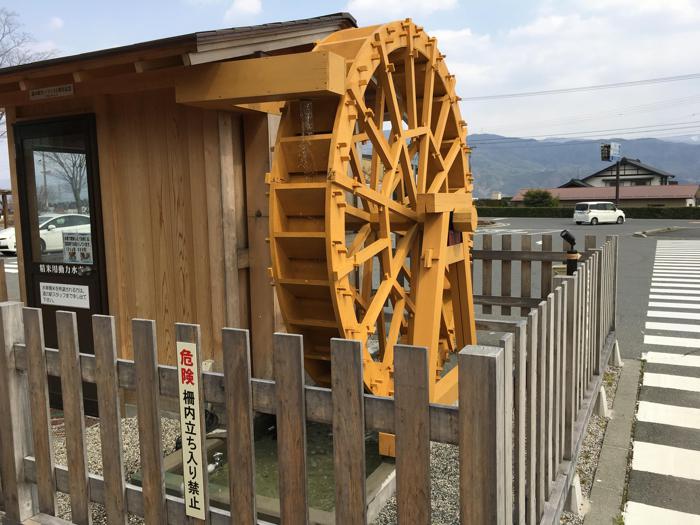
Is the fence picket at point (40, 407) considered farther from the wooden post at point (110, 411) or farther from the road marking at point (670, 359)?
the road marking at point (670, 359)

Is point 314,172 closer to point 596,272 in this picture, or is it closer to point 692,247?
point 596,272

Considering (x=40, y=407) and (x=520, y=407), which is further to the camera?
(x=40, y=407)

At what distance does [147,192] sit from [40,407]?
2192 mm

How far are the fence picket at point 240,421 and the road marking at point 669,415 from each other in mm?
3980

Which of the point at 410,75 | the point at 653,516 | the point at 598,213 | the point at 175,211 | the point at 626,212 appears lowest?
the point at 653,516

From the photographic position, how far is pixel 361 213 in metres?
4.86

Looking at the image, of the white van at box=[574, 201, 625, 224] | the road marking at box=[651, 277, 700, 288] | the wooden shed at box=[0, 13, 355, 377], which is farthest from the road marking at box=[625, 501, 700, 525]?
the white van at box=[574, 201, 625, 224]

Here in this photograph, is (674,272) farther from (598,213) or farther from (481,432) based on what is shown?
(598,213)

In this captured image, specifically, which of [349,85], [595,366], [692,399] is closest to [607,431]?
[595,366]

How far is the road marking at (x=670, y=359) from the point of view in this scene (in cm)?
673

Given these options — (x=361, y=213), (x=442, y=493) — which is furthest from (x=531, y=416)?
(x=361, y=213)

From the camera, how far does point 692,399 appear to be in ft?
18.1

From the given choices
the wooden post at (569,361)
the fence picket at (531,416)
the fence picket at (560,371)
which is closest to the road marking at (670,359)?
the wooden post at (569,361)

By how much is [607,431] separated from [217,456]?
317 cm
